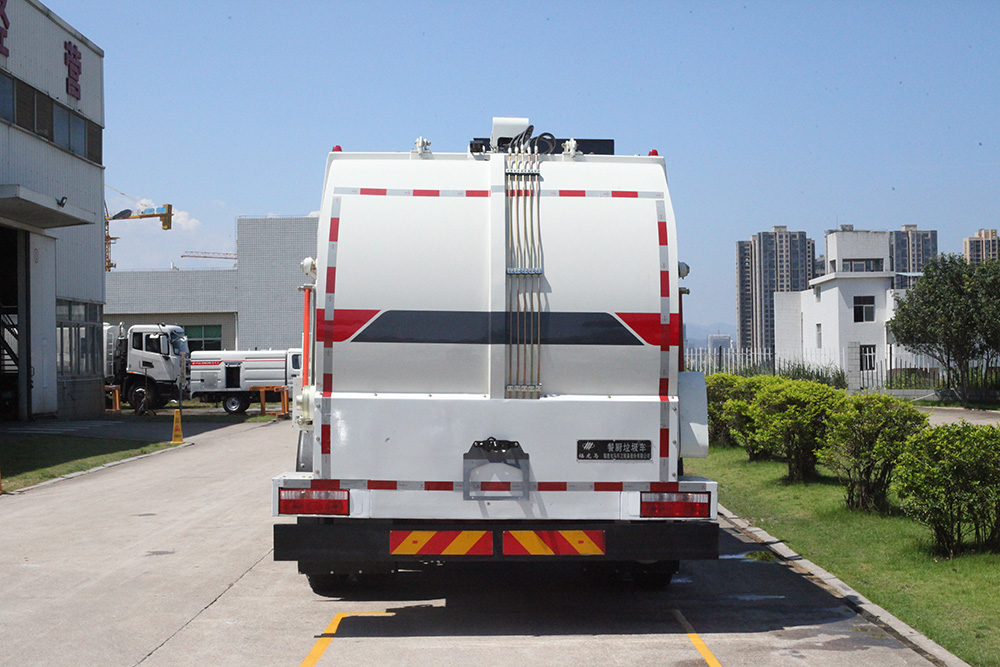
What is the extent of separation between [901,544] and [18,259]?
27.0 metres

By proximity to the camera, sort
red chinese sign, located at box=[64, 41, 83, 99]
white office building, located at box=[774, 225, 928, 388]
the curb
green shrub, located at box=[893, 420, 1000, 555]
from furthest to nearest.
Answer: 1. white office building, located at box=[774, 225, 928, 388]
2. red chinese sign, located at box=[64, 41, 83, 99]
3. green shrub, located at box=[893, 420, 1000, 555]
4. the curb

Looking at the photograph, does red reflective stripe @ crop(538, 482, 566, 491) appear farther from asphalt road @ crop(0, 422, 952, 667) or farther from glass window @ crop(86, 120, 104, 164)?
glass window @ crop(86, 120, 104, 164)

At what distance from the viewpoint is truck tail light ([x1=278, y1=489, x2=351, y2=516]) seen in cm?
678

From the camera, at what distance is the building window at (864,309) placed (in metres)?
51.9

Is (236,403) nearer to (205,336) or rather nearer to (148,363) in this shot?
(148,363)

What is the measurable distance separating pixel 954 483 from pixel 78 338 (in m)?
30.7

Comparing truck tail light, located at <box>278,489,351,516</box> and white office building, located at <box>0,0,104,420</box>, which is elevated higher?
white office building, located at <box>0,0,104,420</box>

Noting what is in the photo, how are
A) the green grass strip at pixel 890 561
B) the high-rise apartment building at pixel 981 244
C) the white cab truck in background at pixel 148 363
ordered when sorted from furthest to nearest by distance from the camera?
the high-rise apartment building at pixel 981 244, the white cab truck in background at pixel 148 363, the green grass strip at pixel 890 561

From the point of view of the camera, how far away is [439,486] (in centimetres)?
680

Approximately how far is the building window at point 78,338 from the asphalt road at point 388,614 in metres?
22.2

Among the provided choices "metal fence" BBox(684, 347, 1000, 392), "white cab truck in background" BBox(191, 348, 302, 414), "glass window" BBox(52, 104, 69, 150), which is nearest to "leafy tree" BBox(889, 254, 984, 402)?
"metal fence" BBox(684, 347, 1000, 392)

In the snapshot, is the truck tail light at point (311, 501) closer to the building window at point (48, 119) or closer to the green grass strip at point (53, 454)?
the green grass strip at point (53, 454)

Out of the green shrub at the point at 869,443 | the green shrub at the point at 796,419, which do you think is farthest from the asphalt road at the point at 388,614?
the green shrub at the point at 796,419

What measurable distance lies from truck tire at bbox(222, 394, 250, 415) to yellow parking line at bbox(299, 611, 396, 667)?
32.1 m
